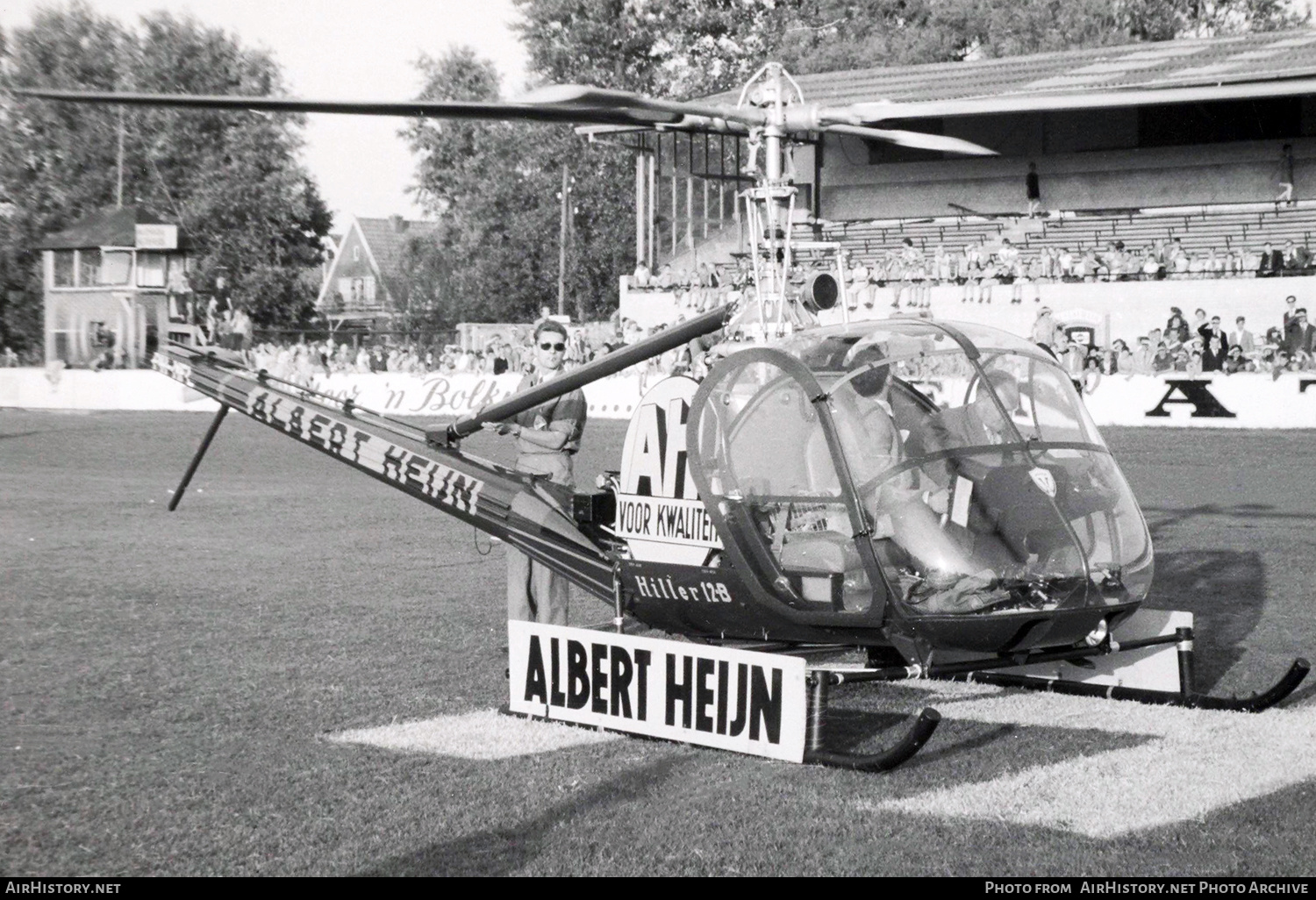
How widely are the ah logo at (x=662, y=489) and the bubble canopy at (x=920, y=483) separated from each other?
13.7 inches

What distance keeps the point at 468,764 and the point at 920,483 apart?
2479 mm

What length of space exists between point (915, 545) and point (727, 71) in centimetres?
5782

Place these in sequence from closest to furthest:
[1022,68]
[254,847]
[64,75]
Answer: [254,847], [1022,68], [64,75]

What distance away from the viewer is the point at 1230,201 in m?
36.8

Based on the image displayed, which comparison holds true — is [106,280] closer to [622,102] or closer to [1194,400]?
[1194,400]

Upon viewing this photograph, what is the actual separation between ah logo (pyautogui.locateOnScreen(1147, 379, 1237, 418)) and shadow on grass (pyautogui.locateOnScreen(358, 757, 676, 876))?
21.2 metres

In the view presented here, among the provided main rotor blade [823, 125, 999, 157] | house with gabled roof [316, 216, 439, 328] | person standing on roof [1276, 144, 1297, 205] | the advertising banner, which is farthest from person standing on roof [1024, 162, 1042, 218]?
house with gabled roof [316, 216, 439, 328]

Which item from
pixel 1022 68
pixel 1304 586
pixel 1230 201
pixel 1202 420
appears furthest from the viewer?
pixel 1022 68

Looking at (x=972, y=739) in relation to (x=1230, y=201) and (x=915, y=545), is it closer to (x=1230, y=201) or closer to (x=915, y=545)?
(x=915, y=545)

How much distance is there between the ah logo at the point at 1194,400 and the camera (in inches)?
997

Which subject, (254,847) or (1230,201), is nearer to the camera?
(254,847)

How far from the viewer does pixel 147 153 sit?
61156mm

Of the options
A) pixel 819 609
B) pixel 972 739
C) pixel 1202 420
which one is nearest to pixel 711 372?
pixel 819 609

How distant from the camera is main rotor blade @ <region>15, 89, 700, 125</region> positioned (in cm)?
643
